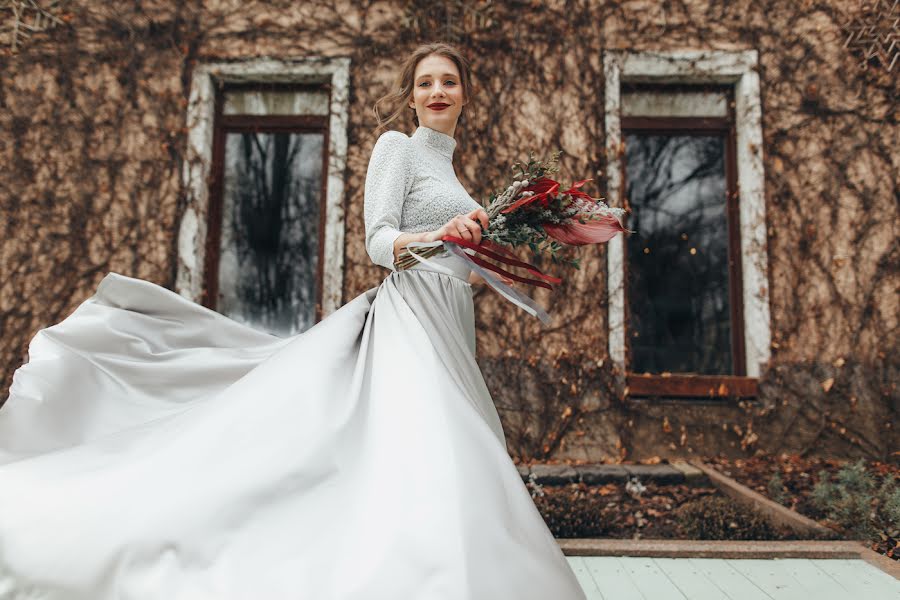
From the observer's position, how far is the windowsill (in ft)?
14.2

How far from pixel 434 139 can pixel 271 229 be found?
125 inches

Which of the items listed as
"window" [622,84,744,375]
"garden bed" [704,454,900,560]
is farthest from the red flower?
"window" [622,84,744,375]

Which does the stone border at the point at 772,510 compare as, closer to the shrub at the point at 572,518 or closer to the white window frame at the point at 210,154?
the shrub at the point at 572,518

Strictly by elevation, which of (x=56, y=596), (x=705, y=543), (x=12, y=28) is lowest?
(x=705, y=543)

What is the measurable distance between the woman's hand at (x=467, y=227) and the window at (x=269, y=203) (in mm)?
3321

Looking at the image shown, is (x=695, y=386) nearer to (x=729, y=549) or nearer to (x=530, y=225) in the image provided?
(x=729, y=549)

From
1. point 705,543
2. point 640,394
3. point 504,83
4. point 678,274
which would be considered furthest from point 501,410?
point 504,83

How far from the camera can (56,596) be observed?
3.88ft

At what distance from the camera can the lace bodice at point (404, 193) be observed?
5.76 ft

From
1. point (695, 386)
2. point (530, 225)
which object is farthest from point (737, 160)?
point (530, 225)

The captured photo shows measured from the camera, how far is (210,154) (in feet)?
15.6

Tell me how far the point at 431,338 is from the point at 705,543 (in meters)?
1.61

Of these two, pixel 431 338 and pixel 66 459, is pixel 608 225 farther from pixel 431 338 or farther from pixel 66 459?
pixel 66 459

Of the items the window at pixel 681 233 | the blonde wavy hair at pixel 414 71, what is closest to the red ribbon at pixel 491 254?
the blonde wavy hair at pixel 414 71
